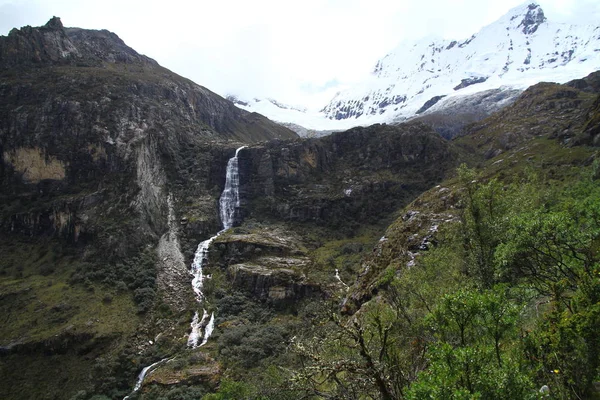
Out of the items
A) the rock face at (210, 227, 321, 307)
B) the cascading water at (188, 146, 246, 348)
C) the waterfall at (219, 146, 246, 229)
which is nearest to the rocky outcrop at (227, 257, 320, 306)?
the rock face at (210, 227, 321, 307)

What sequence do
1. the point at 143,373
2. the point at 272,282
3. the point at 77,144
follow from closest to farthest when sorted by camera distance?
the point at 143,373
the point at 272,282
the point at 77,144

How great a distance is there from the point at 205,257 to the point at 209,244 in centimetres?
594

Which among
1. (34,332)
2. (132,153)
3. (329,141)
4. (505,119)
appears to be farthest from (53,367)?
(505,119)

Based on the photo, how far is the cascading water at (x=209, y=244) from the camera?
82.1 m

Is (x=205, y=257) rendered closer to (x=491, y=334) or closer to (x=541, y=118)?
(x=491, y=334)

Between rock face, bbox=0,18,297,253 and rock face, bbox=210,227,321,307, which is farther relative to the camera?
rock face, bbox=0,18,297,253

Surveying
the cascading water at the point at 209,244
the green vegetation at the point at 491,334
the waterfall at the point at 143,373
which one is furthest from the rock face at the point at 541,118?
the waterfall at the point at 143,373

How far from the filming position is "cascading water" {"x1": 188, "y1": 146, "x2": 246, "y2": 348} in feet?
269

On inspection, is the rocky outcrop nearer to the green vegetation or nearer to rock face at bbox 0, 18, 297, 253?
rock face at bbox 0, 18, 297, 253

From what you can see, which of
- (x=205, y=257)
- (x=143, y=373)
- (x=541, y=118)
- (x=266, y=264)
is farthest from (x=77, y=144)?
(x=541, y=118)

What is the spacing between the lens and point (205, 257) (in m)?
113

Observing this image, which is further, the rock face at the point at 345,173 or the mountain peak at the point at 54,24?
the mountain peak at the point at 54,24

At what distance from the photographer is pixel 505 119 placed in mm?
178625

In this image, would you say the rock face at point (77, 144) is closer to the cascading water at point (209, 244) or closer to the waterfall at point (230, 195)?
the waterfall at point (230, 195)
